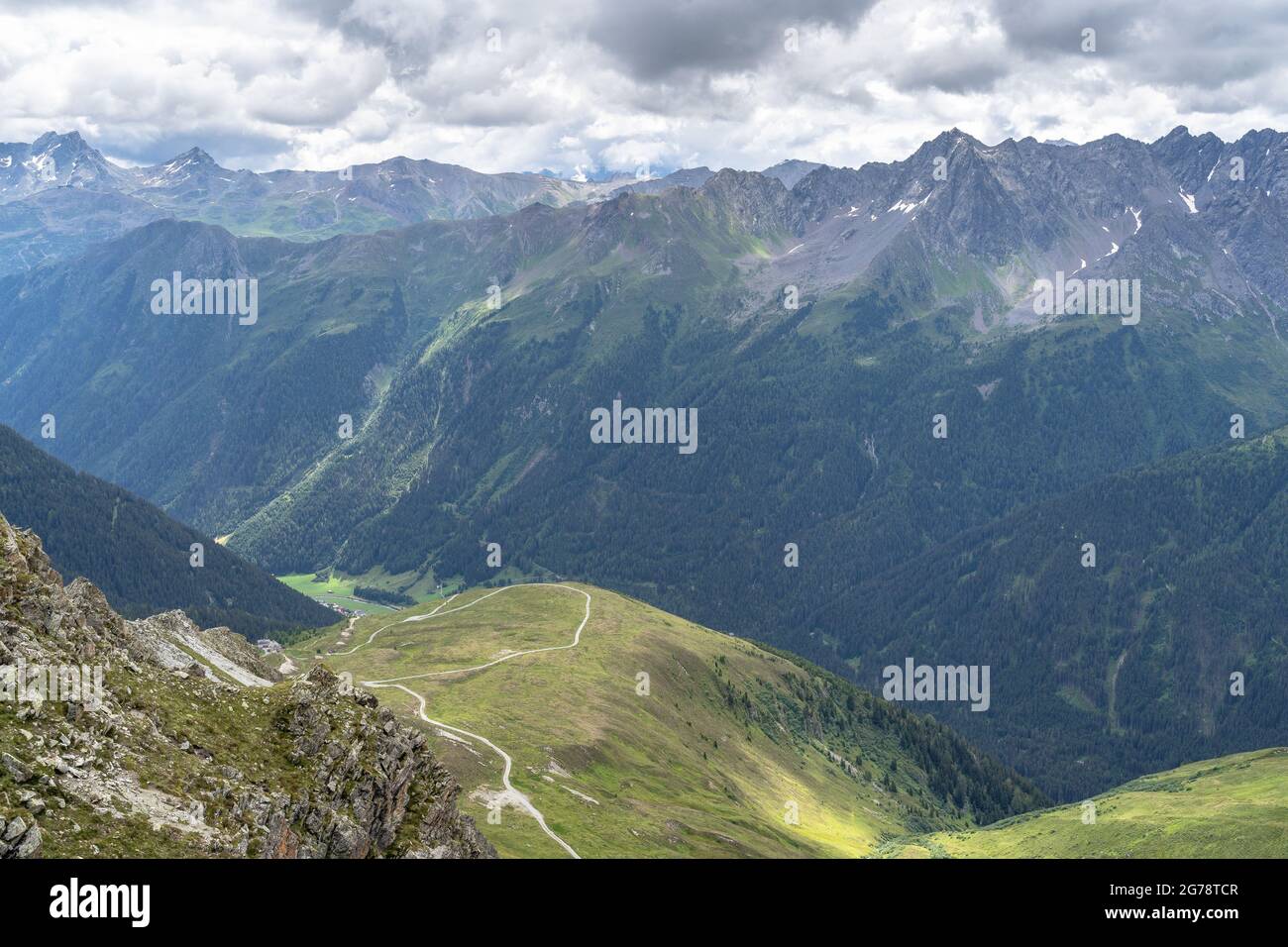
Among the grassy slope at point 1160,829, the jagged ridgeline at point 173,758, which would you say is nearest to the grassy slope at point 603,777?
the grassy slope at point 1160,829

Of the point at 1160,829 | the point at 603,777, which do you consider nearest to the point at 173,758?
the point at 603,777

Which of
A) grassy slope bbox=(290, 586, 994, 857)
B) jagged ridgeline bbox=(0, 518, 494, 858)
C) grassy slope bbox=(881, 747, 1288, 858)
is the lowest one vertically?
grassy slope bbox=(881, 747, 1288, 858)

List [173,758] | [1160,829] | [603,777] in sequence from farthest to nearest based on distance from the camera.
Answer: [603,777], [1160,829], [173,758]

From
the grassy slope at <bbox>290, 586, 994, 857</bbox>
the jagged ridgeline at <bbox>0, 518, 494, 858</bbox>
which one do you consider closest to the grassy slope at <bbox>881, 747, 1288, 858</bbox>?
the grassy slope at <bbox>290, 586, 994, 857</bbox>

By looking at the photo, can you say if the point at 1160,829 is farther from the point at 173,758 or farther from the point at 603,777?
the point at 173,758

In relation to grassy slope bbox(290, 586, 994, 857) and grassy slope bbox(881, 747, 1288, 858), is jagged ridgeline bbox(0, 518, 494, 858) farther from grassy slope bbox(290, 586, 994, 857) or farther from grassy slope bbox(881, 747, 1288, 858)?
grassy slope bbox(881, 747, 1288, 858)

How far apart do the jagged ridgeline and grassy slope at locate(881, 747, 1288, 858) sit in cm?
10002

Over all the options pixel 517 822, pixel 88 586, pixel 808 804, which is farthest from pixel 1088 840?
pixel 88 586

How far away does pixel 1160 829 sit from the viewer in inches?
5600

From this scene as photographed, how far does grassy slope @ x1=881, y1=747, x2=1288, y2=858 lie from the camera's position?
132000mm

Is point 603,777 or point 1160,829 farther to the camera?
point 603,777

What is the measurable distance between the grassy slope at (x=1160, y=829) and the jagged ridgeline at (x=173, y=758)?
10002 centimetres

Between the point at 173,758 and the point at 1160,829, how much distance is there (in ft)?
435
